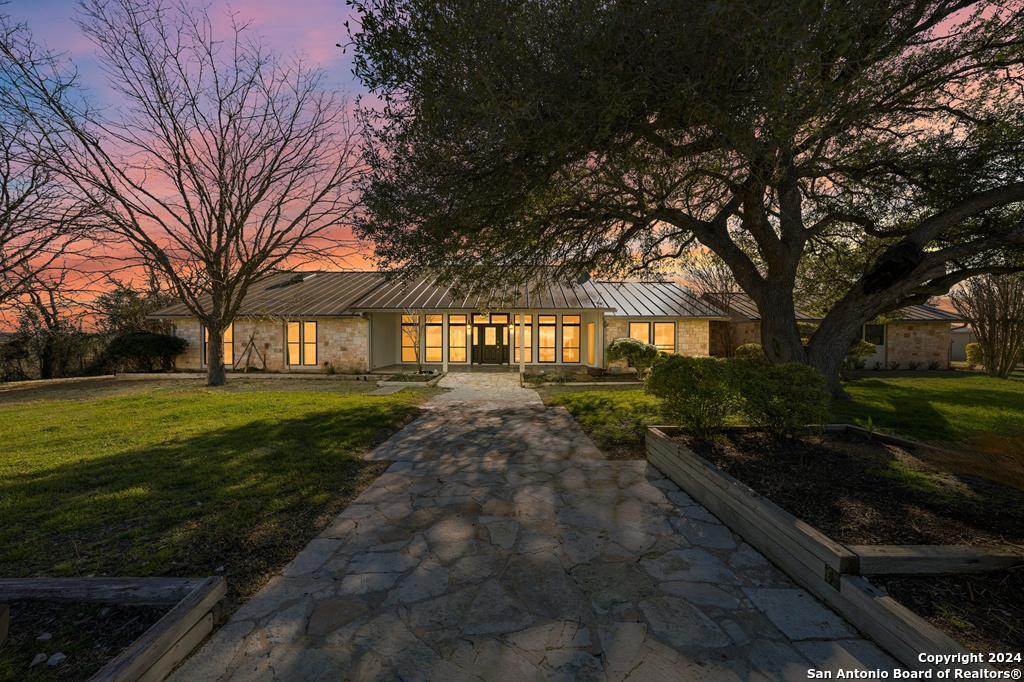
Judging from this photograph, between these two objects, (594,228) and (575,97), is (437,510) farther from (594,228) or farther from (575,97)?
(594,228)

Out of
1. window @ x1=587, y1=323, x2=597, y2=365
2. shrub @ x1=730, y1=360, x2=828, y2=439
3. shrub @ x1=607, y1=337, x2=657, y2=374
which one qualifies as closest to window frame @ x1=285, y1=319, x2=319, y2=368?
window @ x1=587, y1=323, x2=597, y2=365

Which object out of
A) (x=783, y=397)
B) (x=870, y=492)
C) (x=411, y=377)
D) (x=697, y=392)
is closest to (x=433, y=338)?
(x=411, y=377)

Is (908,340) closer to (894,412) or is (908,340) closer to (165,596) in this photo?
(894,412)

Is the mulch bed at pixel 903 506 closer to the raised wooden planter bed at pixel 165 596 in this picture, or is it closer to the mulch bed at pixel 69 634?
the raised wooden planter bed at pixel 165 596

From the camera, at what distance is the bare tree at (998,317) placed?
17.9 m

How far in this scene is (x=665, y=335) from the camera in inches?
790

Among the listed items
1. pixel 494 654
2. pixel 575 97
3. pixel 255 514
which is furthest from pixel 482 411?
pixel 494 654

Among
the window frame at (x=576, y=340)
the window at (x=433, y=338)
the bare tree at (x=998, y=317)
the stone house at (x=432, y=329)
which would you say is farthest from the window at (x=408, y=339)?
the bare tree at (x=998, y=317)

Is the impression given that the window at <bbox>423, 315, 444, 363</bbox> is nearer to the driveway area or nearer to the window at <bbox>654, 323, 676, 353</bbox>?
the window at <bbox>654, 323, 676, 353</bbox>

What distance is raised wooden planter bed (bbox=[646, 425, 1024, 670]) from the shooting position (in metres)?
2.15

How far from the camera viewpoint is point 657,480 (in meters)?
5.16

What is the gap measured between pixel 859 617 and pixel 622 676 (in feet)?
4.78

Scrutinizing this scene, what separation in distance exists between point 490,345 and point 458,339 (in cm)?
157

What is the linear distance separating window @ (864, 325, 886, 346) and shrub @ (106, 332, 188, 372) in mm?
33896
